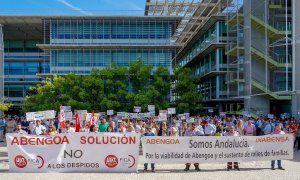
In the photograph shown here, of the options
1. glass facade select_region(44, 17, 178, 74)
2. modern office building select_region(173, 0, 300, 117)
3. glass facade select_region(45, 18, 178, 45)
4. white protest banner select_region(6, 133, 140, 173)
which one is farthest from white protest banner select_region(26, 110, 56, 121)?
glass facade select_region(45, 18, 178, 45)

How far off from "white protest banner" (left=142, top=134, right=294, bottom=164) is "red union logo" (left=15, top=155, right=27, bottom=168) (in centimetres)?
425

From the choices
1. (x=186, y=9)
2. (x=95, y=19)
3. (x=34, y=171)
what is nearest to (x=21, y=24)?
(x=95, y=19)

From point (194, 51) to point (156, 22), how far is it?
1487 cm

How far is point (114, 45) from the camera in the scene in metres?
53.2

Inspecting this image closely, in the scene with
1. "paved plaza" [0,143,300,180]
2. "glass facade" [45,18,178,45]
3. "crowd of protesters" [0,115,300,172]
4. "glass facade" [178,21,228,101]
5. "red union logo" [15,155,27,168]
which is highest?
"glass facade" [45,18,178,45]

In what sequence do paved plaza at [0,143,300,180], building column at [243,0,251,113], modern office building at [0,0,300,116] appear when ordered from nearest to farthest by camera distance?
paved plaza at [0,143,300,180], building column at [243,0,251,113], modern office building at [0,0,300,116]

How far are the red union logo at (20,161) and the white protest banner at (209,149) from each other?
425 cm

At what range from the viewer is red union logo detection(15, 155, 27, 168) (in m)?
14.3

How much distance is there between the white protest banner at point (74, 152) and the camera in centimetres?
1427

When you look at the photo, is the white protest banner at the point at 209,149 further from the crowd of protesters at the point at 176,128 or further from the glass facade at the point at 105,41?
the glass facade at the point at 105,41

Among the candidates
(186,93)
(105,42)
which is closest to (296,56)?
(186,93)

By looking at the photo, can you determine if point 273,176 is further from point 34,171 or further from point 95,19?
point 95,19

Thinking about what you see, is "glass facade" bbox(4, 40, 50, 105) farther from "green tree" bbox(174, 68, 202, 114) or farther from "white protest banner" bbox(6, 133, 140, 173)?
"white protest banner" bbox(6, 133, 140, 173)

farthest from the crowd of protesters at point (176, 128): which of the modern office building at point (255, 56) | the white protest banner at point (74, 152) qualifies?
the modern office building at point (255, 56)
